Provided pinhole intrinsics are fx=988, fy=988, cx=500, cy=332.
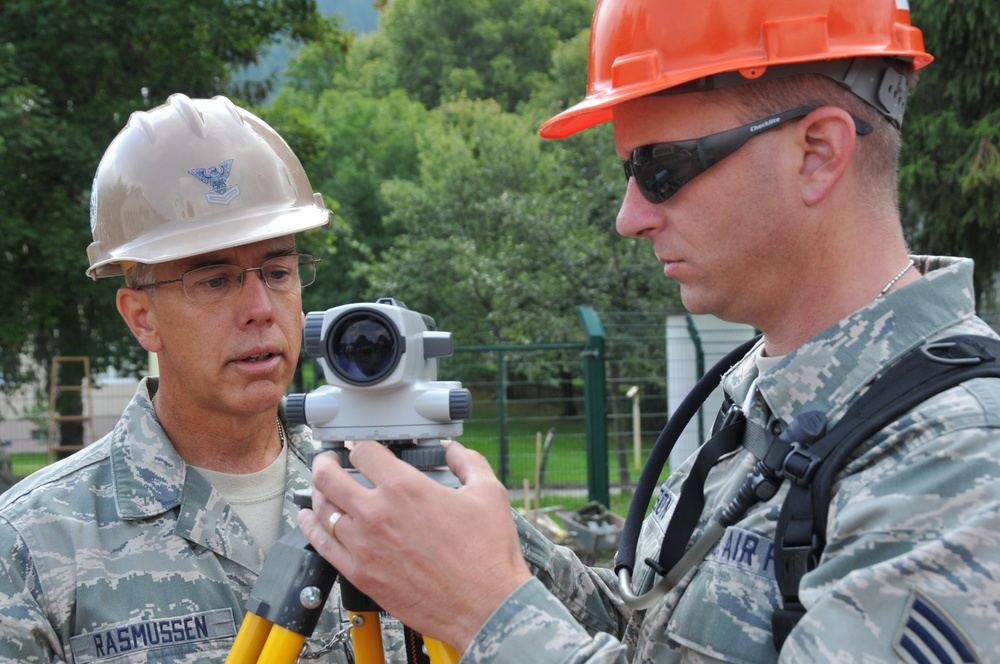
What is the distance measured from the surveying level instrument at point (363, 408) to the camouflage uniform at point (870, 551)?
0.96 ft

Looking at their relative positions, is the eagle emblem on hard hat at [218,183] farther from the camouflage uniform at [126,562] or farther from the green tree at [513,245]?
the green tree at [513,245]

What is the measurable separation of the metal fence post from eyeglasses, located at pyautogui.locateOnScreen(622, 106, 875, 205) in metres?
8.05

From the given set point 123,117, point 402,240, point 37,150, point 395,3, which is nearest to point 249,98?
point 402,240

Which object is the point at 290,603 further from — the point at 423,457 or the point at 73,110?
the point at 73,110

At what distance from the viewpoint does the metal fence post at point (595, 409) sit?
10.1 metres

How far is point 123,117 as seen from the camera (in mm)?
17375

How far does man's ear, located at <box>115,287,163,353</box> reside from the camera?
2703mm

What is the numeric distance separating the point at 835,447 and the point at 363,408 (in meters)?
0.79

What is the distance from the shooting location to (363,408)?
1.60m

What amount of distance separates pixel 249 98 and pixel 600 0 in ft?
75.2

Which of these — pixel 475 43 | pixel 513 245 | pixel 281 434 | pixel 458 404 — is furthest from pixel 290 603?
pixel 475 43

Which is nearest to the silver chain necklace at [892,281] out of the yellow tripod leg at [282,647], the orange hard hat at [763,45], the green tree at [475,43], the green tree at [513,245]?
the orange hard hat at [763,45]

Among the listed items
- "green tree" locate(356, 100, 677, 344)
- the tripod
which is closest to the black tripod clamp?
the tripod

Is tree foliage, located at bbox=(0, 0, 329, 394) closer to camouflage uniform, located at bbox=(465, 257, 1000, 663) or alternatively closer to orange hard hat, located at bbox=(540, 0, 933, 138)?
orange hard hat, located at bbox=(540, 0, 933, 138)
